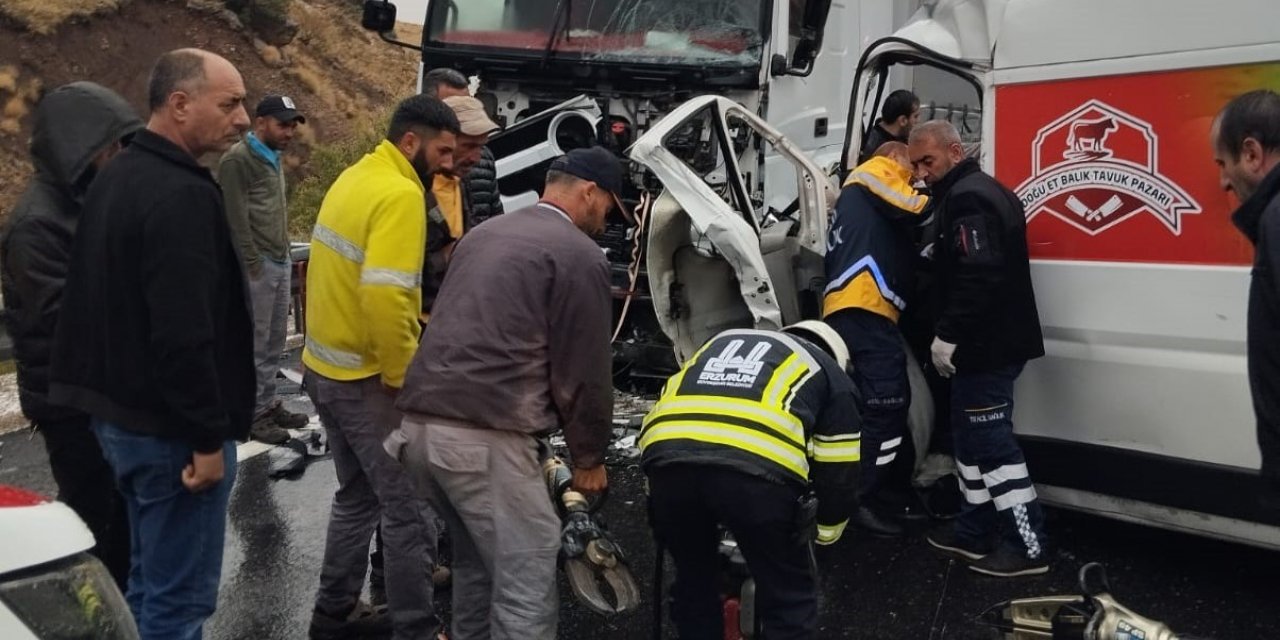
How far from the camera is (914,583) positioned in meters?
4.43

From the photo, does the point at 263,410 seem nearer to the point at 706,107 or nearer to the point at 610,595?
the point at 706,107

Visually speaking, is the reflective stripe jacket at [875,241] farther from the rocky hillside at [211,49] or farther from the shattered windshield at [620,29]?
the rocky hillside at [211,49]

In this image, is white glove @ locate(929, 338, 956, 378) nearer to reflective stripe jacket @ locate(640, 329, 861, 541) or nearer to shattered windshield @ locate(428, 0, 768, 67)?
reflective stripe jacket @ locate(640, 329, 861, 541)

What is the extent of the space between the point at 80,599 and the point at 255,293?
4357mm

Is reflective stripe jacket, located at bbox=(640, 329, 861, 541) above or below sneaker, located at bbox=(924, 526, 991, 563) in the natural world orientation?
above

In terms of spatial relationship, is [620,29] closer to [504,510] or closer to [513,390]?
[513,390]

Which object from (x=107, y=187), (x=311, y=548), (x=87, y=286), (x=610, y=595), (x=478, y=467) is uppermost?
(x=107, y=187)

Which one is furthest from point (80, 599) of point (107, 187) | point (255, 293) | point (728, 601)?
point (255, 293)

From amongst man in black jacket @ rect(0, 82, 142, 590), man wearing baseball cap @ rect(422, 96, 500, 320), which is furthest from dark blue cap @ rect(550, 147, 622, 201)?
man in black jacket @ rect(0, 82, 142, 590)

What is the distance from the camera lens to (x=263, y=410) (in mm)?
6449

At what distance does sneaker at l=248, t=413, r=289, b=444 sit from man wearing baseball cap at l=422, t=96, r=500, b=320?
235 centimetres

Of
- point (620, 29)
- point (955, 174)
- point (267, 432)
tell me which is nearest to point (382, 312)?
point (955, 174)

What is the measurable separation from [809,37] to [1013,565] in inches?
130

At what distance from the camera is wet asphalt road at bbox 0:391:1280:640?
4074 millimetres
